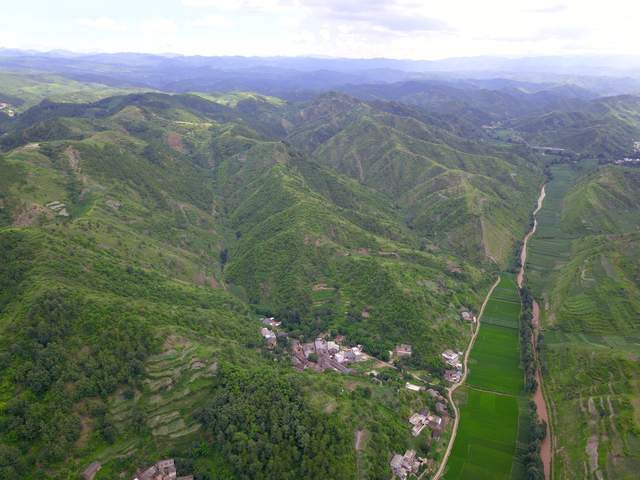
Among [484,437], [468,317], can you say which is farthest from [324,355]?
[468,317]

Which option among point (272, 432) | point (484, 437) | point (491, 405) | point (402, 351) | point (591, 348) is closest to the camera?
point (272, 432)

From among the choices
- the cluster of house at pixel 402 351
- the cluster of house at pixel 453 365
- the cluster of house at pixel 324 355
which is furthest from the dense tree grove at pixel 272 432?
the cluster of house at pixel 453 365

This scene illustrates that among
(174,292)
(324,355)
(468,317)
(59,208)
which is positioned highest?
(59,208)

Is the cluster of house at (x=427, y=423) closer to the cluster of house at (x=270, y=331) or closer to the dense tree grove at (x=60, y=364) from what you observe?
the cluster of house at (x=270, y=331)

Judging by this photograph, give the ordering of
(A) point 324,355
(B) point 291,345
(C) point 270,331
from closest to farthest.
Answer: (A) point 324,355
(B) point 291,345
(C) point 270,331

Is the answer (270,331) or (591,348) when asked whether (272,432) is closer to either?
(270,331)

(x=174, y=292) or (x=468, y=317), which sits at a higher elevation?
(x=174, y=292)
